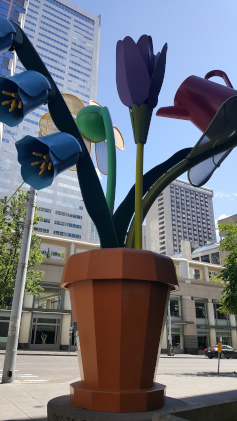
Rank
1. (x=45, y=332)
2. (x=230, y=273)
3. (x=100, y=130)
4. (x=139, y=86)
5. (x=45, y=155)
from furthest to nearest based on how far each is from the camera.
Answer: (x=45, y=332), (x=230, y=273), (x=100, y=130), (x=139, y=86), (x=45, y=155)

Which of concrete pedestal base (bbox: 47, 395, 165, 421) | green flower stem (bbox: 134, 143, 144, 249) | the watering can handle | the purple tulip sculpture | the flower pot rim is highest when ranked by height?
the watering can handle

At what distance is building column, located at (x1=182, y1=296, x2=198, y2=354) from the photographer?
35844 millimetres

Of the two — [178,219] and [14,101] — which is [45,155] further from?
[178,219]

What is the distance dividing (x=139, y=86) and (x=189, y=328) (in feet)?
116

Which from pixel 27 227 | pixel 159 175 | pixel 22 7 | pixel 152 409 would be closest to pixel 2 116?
pixel 159 175

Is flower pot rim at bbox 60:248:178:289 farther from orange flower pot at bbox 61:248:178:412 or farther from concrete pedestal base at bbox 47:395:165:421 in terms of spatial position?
concrete pedestal base at bbox 47:395:165:421

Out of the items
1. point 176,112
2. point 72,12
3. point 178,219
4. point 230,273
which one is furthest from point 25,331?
point 72,12

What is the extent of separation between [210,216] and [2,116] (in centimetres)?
16530

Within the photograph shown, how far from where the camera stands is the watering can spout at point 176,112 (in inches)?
249

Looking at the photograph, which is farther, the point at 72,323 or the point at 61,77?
the point at 61,77

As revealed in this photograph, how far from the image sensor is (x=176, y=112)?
6.35 m

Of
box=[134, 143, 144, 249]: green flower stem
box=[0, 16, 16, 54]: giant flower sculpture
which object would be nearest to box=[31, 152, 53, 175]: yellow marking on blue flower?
box=[134, 143, 144, 249]: green flower stem

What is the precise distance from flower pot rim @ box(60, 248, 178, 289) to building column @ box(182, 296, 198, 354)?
35.0 meters

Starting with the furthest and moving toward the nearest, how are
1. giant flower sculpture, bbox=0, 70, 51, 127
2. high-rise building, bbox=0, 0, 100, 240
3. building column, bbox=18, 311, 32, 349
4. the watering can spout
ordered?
high-rise building, bbox=0, 0, 100, 240 < building column, bbox=18, 311, 32, 349 < the watering can spout < giant flower sculpture, bbox=0, 70, 51, 127
